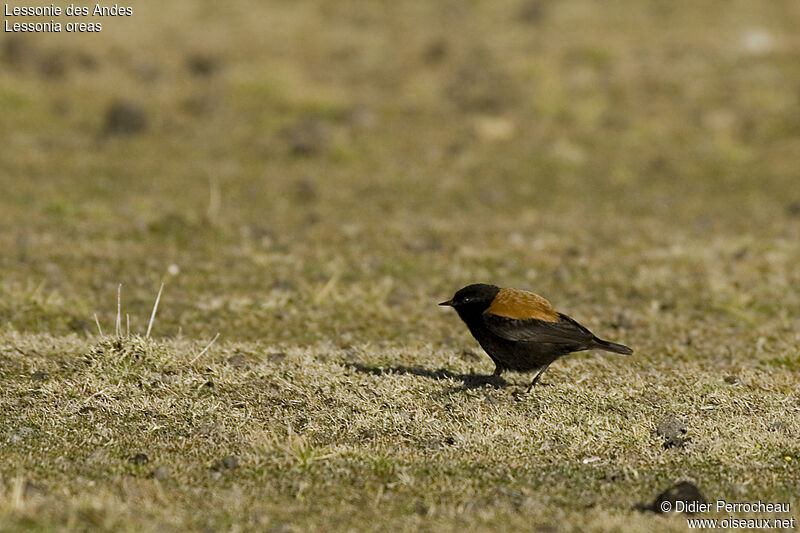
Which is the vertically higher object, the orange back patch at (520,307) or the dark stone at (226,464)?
the orange back patch at (520,307)

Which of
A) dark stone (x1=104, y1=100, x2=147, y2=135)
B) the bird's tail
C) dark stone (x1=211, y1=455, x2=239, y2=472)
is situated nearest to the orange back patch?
the bird's tail

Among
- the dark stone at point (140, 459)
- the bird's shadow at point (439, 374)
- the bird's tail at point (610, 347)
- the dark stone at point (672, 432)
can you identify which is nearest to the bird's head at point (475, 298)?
the bird's shadow at point (439, 374)

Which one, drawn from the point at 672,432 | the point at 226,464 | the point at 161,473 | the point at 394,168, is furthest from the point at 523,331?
the point at 394,168

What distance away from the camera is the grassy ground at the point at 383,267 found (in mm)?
6242

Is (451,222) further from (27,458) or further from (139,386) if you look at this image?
(27,458)

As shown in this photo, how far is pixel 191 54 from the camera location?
89.9ft

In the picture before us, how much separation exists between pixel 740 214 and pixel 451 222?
17.3 ft

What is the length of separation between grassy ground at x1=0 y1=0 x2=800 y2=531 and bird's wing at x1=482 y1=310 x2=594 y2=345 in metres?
0.48

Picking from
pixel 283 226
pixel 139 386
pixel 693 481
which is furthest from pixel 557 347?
pixel 283 226

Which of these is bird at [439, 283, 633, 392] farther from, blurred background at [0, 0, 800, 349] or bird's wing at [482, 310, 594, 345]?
blurred background at [0, 0, 800, 349]

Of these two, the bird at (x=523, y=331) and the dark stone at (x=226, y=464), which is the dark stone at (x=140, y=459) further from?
the bird at (x=523, y=331)

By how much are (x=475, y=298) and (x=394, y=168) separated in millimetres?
12008

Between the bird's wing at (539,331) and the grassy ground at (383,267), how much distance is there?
475mm

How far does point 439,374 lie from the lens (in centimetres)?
851
